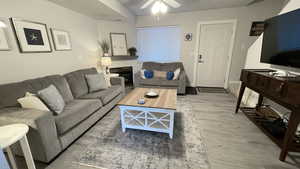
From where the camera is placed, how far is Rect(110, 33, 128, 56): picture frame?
4055mm

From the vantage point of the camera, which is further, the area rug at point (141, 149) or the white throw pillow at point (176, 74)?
the white throw pillow at point (176, 74)

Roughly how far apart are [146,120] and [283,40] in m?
2.38

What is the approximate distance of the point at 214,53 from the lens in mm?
4113

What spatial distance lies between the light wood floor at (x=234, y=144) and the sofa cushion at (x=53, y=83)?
1068 mm

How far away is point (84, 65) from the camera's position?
133 inches

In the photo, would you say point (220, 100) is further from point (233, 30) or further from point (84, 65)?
point (84, 65)

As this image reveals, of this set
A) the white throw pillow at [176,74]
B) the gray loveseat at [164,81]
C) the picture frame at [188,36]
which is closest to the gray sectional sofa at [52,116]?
the gray loveseat at [164,81]

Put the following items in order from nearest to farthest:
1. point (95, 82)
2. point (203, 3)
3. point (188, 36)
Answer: point (95, 82), point (203, 3), point (188, 36)

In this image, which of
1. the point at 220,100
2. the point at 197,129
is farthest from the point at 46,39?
the point at 220,100

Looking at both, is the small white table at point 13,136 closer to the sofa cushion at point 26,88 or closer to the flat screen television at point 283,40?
the sofa cushion at point 26,88

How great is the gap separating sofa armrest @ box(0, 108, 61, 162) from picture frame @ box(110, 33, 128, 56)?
2994 millimetres

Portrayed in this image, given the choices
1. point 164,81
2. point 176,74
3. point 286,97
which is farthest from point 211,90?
point 286,97

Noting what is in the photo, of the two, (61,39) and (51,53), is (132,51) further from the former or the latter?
(51,53)

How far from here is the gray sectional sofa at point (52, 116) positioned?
133cm
